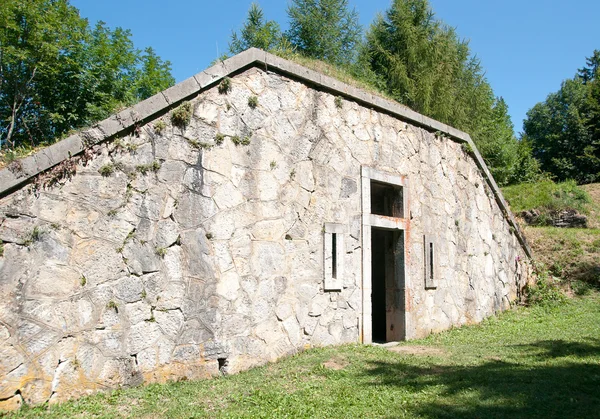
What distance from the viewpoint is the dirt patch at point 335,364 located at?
5.69 meters

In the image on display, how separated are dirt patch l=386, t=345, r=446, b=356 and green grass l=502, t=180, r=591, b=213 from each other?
11.4 meters

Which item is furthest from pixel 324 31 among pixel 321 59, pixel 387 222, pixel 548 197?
pixel 387 222

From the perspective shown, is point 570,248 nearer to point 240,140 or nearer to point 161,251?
point 240,140

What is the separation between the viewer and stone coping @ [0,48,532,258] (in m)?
4.52

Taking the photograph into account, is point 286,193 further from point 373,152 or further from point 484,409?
point 484,409

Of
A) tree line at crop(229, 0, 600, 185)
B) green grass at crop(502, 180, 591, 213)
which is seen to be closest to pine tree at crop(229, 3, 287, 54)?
tree line at crop(229, 0, 600, 185)

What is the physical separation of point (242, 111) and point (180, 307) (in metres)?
2.47

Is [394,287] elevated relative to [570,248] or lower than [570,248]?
lower

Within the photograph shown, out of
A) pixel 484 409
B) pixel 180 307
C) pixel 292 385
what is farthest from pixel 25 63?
pixel 484 409

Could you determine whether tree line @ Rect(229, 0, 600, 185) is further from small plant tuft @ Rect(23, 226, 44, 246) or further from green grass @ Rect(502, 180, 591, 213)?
small plant tuft @ Rect(23, 226, 44, 246)

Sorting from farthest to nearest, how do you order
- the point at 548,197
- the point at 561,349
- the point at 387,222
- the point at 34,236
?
the point at 548,197, the point at 387,222, the point at 561,349, the point at 34,236

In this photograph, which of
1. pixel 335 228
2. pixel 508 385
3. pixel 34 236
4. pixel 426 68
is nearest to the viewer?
pixel 34 236

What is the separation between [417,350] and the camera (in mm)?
7062

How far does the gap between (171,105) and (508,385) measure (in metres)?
4.70
